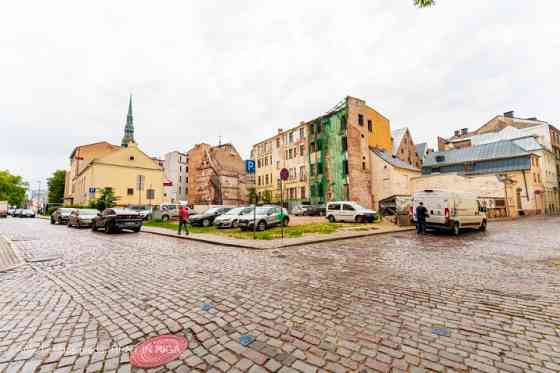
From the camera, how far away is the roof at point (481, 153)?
3356 centimetres

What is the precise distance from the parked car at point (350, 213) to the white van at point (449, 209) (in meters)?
6.35

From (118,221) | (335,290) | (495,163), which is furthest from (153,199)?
(495,163)

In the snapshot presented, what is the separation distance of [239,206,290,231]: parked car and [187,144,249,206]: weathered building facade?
3093 centimetres

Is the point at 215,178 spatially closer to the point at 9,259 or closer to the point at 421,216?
the point at 421,216

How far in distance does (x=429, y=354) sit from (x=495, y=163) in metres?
42.8

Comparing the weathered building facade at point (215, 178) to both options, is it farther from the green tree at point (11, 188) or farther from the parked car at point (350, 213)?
the green tree at point (11, 188)

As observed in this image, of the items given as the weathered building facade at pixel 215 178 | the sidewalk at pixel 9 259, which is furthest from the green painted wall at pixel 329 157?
the sidewalk at pixel 9 259

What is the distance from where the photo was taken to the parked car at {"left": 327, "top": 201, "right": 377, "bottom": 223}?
2192cm

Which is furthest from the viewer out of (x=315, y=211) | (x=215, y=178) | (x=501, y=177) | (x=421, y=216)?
(x=215, y=178)

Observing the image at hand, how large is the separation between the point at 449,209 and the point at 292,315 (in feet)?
44.3

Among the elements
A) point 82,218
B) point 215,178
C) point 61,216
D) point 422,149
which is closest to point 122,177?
point 215,178

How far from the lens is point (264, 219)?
17.7m

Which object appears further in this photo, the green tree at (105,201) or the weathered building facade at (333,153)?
the weathered building facade at (333,153)

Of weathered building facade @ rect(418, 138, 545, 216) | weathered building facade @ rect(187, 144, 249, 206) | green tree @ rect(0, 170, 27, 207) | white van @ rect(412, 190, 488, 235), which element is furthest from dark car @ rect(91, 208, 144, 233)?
green tree @ rect(0, 170, 27, 207)
